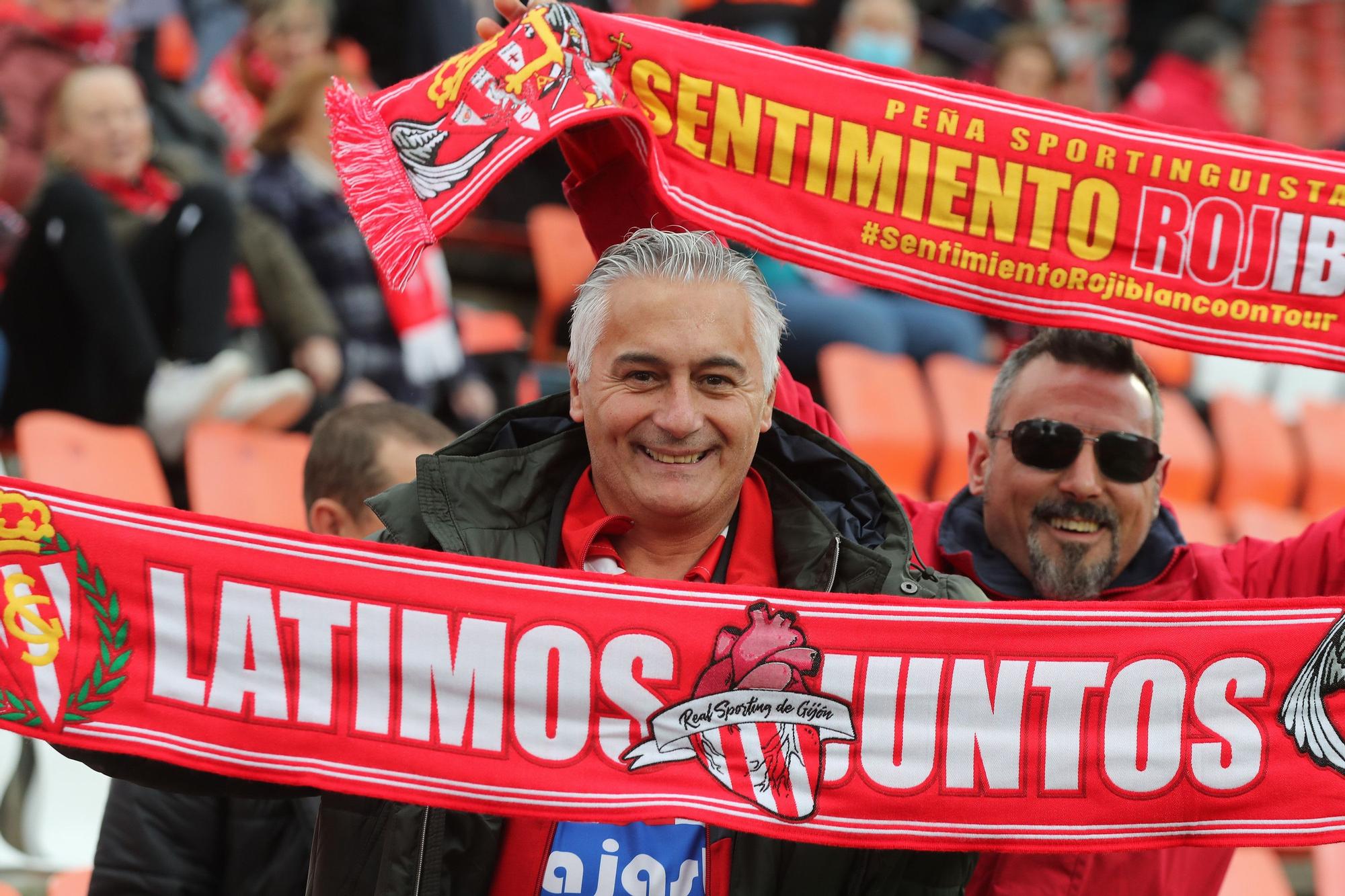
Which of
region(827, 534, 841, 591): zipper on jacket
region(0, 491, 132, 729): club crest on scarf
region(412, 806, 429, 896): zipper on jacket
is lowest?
region(412, 806, 429, 896): zipper on jacket

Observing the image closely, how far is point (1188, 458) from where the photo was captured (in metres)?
7.28

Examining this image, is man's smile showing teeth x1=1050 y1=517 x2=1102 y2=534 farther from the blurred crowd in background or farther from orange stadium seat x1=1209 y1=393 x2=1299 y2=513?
orange stadium seat x1=1209 y1=393 x2=1299 y2=513

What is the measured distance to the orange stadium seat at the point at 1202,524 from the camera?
20.2 feet

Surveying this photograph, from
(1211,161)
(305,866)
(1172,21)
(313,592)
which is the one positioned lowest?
(305,866)

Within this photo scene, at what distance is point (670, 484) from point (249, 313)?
371cm

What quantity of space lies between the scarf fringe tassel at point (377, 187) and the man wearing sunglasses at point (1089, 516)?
1169mm

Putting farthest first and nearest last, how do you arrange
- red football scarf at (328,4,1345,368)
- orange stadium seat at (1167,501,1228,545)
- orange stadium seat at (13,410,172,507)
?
orange stadium seat at (1167,501,1228,545), orange stadium seat at (13,410,172,507), red football scarf at (328,4,1345,368)

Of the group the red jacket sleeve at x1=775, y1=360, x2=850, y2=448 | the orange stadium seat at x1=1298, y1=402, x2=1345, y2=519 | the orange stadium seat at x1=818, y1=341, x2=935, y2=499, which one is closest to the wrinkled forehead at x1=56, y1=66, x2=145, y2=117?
the orange stadium seat at x1=818, y1=341, x2=935, y2=499

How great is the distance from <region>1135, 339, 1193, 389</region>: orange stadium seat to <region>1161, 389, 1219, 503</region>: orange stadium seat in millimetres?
719

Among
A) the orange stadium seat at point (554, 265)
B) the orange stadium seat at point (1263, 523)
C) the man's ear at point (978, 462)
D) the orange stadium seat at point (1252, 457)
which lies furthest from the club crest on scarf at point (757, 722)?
the orange stadium seat at point (1252, 457)

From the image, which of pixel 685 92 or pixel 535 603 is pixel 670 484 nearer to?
pixel 535 603

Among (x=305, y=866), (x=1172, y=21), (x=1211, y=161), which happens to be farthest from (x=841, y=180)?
(x=1172, y=21)

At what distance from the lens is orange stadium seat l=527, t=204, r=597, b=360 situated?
6688 millimetres

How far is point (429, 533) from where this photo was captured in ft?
7.86
